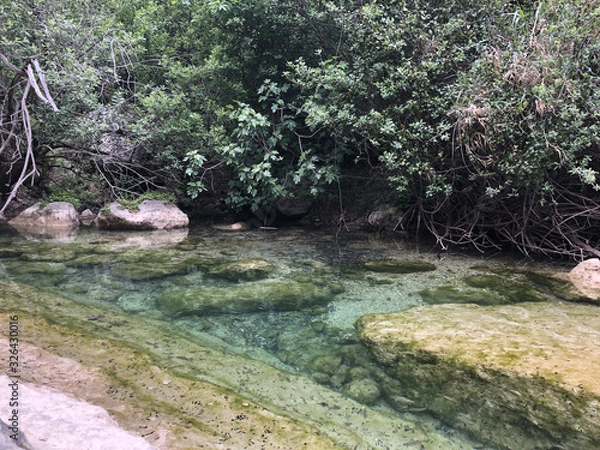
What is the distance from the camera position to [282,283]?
4.70m

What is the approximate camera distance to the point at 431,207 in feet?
23.2

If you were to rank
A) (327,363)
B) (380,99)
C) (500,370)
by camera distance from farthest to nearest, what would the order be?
(380,99)
(327,363)
(500,370)

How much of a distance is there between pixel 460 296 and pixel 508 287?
0.68 metres

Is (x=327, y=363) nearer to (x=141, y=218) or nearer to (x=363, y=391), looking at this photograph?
(x=363, y=391)

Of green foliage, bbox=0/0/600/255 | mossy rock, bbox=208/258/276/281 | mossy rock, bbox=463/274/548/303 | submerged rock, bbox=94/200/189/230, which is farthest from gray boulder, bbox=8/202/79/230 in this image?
mossy rock, bbox=463/274/548/303

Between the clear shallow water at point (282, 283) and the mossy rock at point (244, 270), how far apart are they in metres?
0.03

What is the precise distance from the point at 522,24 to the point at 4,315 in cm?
666

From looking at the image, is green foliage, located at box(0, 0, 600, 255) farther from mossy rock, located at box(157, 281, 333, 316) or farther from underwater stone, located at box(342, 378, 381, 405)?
underwater stone, located at box(342, 378, 381, 405)

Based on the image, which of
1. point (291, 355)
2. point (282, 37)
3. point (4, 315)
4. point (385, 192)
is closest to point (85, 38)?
point (282, 37)

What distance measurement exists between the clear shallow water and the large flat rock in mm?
183

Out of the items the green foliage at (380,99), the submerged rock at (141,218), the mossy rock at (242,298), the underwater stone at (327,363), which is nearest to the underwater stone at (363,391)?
the underwater stone at (327,363)

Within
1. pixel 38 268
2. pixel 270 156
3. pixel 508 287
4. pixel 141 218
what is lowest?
pixel 38 268

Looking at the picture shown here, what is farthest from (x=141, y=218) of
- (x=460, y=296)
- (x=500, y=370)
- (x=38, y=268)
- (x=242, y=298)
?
(x=500, y=370)

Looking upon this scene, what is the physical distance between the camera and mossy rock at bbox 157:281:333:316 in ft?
13.0
